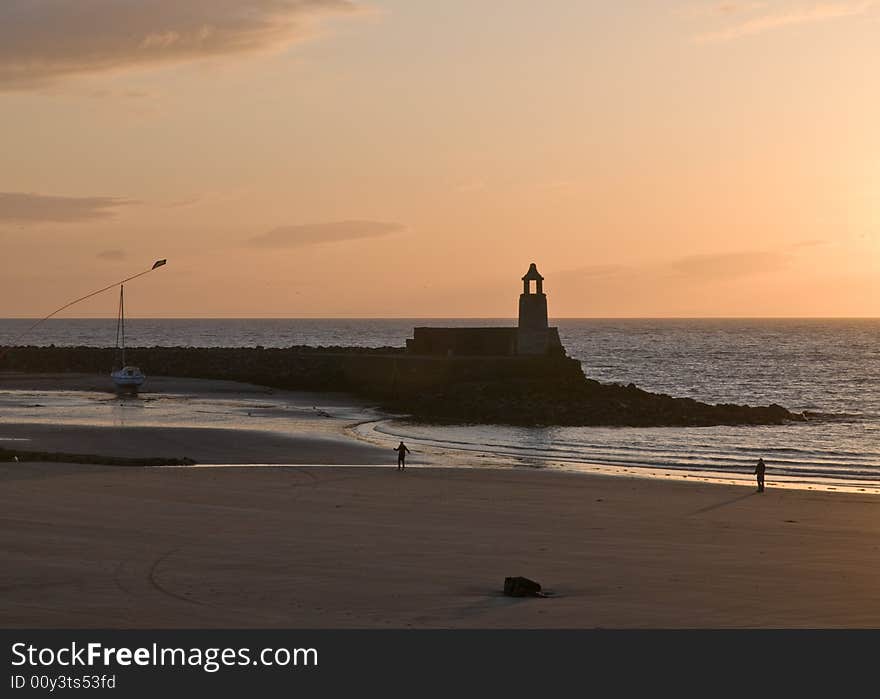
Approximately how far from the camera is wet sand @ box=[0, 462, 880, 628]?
1301 centimetres

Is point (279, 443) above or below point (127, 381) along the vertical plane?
below

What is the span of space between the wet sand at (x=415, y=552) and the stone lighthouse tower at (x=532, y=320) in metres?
33.9

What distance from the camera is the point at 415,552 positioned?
17.1 metres

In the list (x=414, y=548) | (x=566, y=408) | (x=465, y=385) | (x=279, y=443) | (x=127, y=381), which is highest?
(x=465, y=385)

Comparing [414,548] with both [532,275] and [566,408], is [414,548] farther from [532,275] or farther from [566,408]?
[532,275]

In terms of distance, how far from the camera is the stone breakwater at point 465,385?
4974 centimetres

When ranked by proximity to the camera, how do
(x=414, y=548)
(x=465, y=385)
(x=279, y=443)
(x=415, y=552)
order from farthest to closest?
(x=465, y=385), (x=279, y=443), (x=414, y=548), (x=415, y=552)

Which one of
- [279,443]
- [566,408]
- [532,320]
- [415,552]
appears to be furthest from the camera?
[532,320]

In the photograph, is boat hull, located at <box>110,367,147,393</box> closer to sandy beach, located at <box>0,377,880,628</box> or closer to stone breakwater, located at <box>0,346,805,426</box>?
stone breakwater, located at <box>0,346,805,426</box>

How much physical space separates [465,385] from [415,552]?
3979 cm

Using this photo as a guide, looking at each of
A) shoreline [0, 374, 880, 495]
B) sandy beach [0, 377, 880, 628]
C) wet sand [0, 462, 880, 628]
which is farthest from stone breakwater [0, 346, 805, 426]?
wet sand [0, 462, 880, 628]

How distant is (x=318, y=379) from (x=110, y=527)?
50348mm

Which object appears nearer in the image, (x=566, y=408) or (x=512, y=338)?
(x=566, y=408)

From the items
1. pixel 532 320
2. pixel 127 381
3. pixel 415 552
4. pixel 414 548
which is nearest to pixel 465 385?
pixel 532 320
